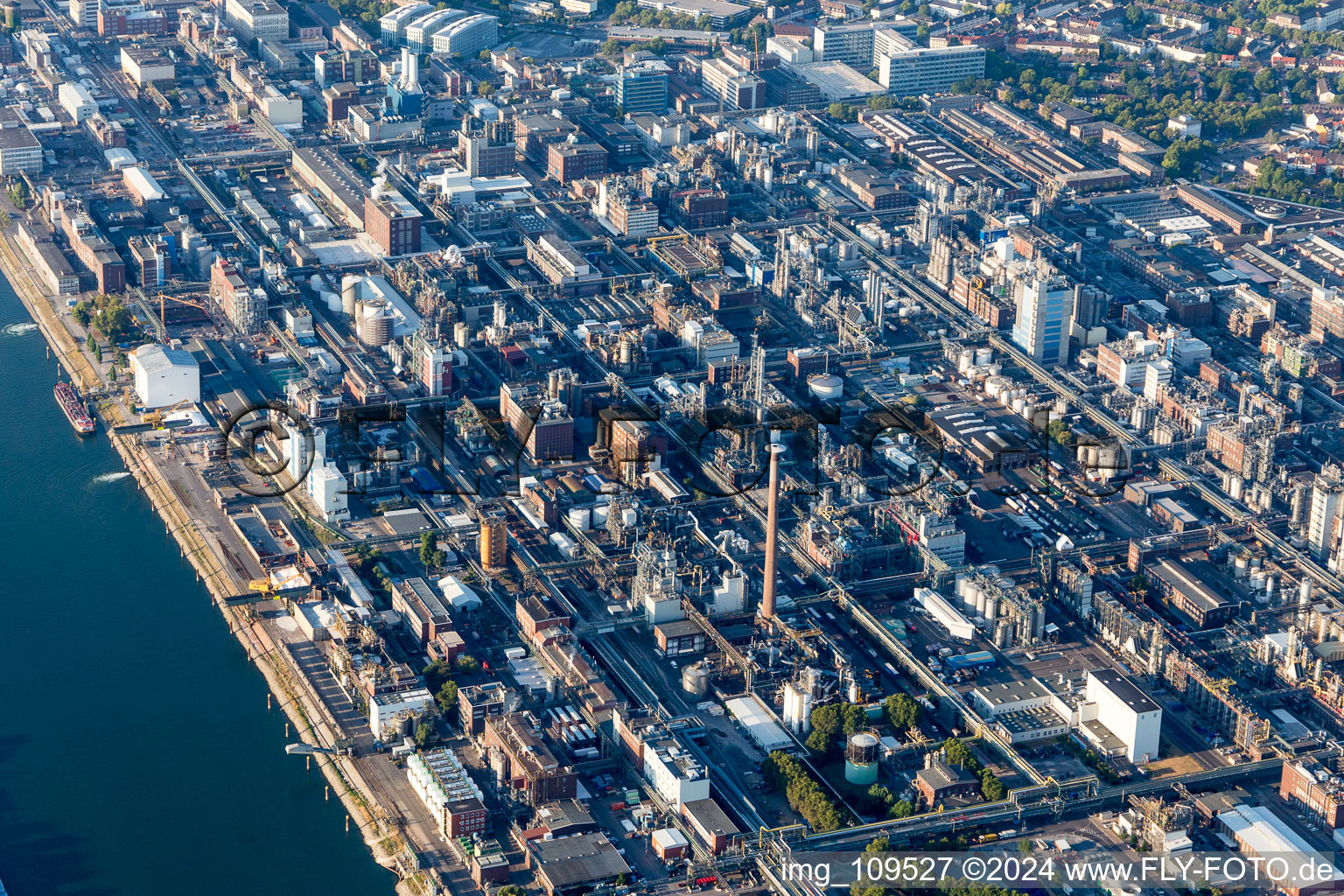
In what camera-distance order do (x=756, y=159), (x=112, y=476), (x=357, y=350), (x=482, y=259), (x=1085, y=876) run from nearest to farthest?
(x=1085, y=876) < (x=112, y=476) < (x=357, y=350) < (x=482, y=259) < (x=756, y=159)

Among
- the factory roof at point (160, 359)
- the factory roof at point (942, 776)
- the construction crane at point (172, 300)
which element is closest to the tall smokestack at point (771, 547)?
the factory roof at point (942, 776)

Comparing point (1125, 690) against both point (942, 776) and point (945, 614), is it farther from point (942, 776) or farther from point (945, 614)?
point (945, 614)

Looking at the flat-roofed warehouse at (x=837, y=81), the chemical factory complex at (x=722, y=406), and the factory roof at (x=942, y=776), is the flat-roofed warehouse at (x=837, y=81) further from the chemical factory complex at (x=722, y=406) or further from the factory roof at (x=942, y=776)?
the factory roof at (x=942, y=776)

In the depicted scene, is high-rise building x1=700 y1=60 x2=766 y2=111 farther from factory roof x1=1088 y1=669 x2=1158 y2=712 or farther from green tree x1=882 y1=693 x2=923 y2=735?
green tree x1=882 y1=693 x2=923 y2=735

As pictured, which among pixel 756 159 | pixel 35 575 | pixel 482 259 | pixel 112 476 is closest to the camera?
pixel 35 575

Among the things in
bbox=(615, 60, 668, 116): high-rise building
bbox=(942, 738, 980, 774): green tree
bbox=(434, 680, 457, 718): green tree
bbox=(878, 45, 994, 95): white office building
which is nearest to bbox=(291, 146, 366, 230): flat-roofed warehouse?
bbox=(615, 60, 668, 116): high-rise building

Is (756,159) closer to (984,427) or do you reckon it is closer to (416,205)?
(416,205)

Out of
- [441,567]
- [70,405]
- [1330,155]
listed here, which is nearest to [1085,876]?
[441,567]
